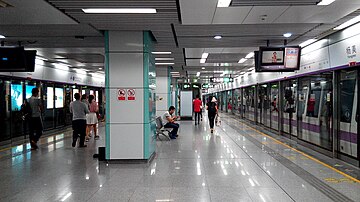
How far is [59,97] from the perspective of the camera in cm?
1452

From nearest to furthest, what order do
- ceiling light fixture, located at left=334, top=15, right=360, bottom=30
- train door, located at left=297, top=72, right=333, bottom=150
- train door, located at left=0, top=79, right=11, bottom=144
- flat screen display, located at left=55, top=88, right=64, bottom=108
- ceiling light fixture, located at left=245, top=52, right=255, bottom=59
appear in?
ceiling light fixture, located at left=334, top=15, right=360, bottom=30, train door, located at left=297, top=72, right=333, bottom=150, train door, located at left=0, top=79, right=11, bottom=144, ceiling light fixture, located at left=245, top=52, right=255, bottom=59, flat screen display, located at left=55, top=88, right=64, bottom=108

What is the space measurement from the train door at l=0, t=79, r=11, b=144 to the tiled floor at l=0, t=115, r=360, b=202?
187 centimetres

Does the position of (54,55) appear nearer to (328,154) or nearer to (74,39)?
(74,39)

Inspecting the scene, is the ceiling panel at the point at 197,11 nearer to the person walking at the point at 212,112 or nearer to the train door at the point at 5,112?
the person walking at the point at 212,112

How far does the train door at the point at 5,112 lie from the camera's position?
32.6 feet

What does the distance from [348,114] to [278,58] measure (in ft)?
7.22

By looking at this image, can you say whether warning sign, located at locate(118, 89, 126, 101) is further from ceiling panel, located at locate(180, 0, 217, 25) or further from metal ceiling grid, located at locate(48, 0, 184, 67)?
ceiling panel, located at locate(180, 0, 217, 25)

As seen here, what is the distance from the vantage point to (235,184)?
5.07 m

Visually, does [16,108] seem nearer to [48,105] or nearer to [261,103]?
[48,105]

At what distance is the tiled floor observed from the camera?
14.9 ft

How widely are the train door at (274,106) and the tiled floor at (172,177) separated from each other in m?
4.71

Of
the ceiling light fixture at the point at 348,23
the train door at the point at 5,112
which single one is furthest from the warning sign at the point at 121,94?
the train door at the point at 5,112

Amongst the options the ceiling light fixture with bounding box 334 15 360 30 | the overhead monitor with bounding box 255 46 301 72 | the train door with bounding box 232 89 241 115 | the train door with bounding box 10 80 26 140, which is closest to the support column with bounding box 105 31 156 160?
the overhead monitor with bounding box 255 46 301 72

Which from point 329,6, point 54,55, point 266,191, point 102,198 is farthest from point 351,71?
point 54,55
